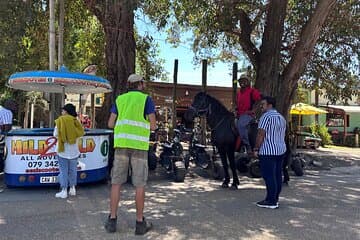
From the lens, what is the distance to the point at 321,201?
8.45m

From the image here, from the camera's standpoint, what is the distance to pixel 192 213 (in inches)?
280

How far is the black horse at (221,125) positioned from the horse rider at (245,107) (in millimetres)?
192

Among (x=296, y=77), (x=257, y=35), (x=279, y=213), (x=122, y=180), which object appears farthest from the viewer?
(x=257, y=35)

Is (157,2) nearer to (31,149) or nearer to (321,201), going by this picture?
(31,149)

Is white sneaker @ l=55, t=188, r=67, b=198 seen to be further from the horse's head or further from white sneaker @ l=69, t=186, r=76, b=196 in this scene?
the horse's head

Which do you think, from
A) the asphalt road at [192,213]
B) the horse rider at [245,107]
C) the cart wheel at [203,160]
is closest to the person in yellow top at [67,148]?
the asphalt road at [192,213]

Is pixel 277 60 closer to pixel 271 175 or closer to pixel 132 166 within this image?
pixel 271 175

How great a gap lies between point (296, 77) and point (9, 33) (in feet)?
28.0

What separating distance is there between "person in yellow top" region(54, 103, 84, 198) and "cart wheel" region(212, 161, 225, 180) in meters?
3.89

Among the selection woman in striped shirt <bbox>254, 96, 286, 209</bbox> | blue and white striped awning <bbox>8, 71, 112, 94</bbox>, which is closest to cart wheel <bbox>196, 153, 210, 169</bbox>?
blue and white striped awning <bbox>8, 71, 112, 94</bbox>

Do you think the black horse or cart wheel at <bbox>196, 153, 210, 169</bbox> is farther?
cart wheel at <bbox>196, 153, 210, 169</bbox>

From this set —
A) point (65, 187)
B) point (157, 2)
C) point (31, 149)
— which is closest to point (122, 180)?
point (65, 187)

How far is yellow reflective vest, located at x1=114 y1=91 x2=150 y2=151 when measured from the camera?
231 inches

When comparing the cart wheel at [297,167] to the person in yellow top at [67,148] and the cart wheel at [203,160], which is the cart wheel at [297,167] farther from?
the person in yellow top at [67,148]
